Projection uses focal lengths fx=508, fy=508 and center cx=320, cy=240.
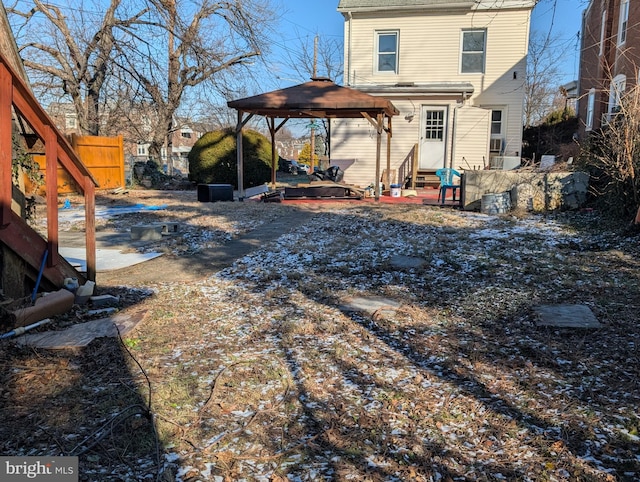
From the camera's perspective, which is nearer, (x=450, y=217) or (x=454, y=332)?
(x=454, y=332)

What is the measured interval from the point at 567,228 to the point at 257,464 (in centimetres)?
720

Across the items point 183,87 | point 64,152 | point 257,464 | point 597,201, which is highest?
point 183,87

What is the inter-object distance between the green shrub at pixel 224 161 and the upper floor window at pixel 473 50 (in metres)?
7.54

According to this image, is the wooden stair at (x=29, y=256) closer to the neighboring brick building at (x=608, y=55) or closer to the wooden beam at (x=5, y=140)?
the wooden beam at (x=5, y=140)

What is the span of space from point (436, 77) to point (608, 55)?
5.68m

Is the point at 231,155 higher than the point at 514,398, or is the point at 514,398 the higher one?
the point at 231,155

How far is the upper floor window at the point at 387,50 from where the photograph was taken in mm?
17141

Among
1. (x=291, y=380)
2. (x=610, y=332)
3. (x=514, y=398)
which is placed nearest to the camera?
(x=514, y=398)

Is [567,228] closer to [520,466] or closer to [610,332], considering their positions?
[610,332]

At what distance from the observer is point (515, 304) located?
14.3 feet

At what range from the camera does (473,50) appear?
16.7 m

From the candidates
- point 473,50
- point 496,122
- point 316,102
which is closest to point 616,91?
point 316,102

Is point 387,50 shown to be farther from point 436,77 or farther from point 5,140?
point 5,140

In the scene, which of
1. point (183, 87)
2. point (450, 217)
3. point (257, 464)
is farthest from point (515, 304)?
point (183, 87)
